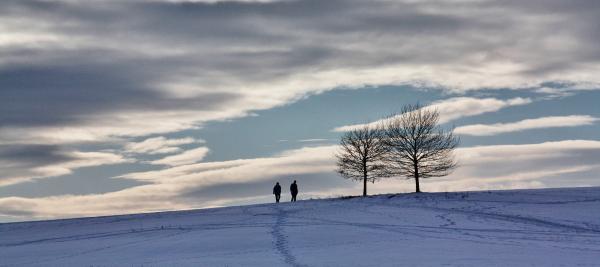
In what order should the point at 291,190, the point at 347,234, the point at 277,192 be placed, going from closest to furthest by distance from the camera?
the point at 347,234
the point at 277,192
the point at 291,190

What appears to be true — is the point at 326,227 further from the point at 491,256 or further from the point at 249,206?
the point at 249,206

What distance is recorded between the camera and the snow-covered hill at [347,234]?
22531 millimetres

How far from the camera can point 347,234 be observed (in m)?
29.5

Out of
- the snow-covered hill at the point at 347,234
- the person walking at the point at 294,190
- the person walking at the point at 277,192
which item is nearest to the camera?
the snow-covered hill at the point at 347,234

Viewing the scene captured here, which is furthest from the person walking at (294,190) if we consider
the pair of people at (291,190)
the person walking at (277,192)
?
the person walking at (277,192)

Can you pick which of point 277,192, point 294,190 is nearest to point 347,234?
point 277,192

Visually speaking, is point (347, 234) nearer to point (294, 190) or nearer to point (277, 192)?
point (277, 192)

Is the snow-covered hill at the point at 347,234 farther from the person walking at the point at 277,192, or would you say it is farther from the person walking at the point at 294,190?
the person walking at the point at 294,190

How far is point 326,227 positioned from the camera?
106ft

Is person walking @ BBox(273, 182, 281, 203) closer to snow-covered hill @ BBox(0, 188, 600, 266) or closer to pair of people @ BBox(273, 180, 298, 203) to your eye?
pair of people @ BBox(273, 180, 298, 203)

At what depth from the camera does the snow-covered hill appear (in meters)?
22.5

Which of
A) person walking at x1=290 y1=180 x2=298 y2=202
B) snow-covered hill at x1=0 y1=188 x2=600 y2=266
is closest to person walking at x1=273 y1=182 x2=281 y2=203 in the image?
person walking at x1=290 y1=180 x2=298 y2=202

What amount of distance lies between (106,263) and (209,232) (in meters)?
10.0

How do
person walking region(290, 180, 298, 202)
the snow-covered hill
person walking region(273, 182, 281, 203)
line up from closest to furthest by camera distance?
the snow-covered hill, person walking region(273, 182, 281, 203), person walking region(290, 180, 298, 202)
